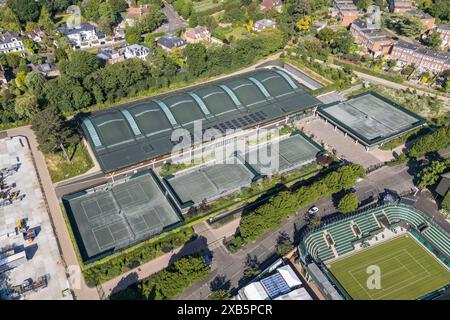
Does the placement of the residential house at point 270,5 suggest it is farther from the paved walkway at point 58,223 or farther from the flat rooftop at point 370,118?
the paved walkway at point 58,223

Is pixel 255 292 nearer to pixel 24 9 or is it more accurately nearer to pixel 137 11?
pixel 137 11

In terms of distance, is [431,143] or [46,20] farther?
[46,20]

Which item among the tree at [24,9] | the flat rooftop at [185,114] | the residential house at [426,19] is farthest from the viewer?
the tree at [24,9]

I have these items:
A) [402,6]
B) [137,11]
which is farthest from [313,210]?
[137,11]

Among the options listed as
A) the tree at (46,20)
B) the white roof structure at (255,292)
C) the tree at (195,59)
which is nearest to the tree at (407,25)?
the tree at (195,59)

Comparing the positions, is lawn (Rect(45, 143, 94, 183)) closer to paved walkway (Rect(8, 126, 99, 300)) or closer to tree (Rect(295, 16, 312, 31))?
paved walkway (Rect(8, 126, 99, 300))
